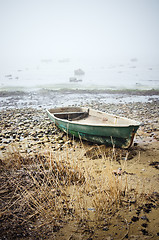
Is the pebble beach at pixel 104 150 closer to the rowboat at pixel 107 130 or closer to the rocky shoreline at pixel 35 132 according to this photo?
the rocky shoreline at pixel 35 132

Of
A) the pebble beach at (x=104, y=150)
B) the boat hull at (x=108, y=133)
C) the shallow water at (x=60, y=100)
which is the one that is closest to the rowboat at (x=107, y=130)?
the boat hull at (x=108, y=133)

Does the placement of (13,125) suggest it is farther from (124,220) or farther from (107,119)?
(124,220)

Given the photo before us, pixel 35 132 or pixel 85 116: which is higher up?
pixel 85 116

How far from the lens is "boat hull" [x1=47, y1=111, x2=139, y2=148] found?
502 cm

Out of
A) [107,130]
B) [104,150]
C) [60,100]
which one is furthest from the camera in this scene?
[60,100]

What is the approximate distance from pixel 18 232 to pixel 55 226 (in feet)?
2.06

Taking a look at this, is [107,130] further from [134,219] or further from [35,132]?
[35,132]

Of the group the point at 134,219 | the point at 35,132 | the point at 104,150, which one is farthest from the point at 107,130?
the point at 35,132

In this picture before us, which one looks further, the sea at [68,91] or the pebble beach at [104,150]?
the sea at [68,91]

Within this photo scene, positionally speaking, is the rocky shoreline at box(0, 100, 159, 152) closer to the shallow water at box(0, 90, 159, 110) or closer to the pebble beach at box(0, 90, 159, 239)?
the pebble beach at box(0, 90, 159, 239)

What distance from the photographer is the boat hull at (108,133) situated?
5.02 m

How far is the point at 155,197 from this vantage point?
3.40 metres

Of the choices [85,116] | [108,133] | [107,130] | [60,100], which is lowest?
[108,133]

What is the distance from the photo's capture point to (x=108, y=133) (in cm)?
536
